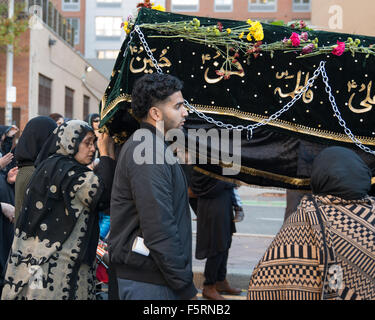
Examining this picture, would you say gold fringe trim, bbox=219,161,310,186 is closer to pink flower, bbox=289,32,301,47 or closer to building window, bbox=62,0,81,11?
pink flower, bbox=289,32,301,47

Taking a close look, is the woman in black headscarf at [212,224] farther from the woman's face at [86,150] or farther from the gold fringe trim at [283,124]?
the woman's face at [86,150]

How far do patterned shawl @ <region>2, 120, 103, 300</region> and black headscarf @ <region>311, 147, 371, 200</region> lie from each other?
62.6 inches

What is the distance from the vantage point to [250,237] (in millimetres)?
9617

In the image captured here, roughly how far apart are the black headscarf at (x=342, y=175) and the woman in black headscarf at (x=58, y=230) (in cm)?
158

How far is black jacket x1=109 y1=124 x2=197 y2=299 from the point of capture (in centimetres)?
243

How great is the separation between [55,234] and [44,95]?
1901 cm

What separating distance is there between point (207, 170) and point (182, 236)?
1.67 metres

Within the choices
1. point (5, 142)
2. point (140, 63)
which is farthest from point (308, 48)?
point (5, 142)

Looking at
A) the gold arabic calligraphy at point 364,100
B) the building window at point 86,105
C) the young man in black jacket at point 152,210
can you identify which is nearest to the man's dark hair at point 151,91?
the young man in black jacket at point 152,210

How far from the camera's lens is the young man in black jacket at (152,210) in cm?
243

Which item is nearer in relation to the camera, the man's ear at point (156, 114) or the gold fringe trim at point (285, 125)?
the man's ear at point (156, 114)

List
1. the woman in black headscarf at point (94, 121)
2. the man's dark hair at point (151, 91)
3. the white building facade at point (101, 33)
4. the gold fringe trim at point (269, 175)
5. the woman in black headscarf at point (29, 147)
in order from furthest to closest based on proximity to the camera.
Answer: the white building facade at point (101, 33) < the woman in black headscarf at point (94, 121) < the woman in black headscarf at point (29, 147) < the gold fringe trim at point (269, 175) < the man's dark hair at point (151, 91)
